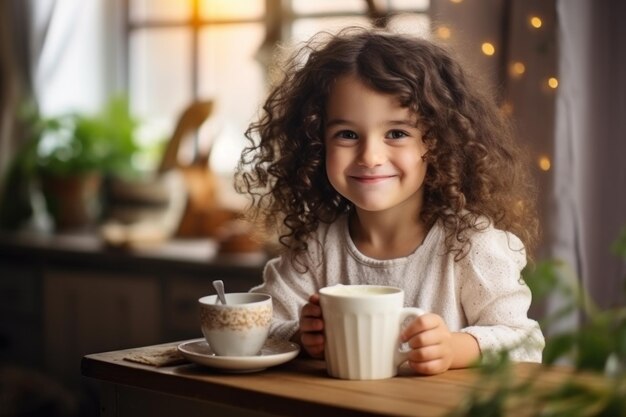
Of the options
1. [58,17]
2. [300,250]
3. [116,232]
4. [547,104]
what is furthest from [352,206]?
[58,17]

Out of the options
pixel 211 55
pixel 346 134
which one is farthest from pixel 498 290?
pixel 211 55

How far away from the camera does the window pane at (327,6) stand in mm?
3154

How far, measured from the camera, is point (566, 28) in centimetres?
189

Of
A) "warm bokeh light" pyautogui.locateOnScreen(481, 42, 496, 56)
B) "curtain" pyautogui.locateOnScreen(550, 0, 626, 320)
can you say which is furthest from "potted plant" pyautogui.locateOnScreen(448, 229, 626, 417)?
"warm bokeh light" pyautogui.locateOnScreen(481, 42, 496, 56)

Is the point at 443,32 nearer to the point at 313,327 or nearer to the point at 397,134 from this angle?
the point at 397,134

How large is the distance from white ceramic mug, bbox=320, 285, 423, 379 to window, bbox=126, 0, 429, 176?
2093mm

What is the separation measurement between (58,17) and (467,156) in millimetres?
2787

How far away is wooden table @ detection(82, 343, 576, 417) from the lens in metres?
1.02

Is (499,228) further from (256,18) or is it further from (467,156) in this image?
(256,18)

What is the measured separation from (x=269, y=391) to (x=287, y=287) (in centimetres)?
40

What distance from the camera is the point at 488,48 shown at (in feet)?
6.65

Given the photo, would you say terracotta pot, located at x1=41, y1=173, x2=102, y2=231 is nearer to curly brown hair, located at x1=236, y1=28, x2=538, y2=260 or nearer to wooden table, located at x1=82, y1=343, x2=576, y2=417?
curly brown hair, located at x1=236, y1=28, x2=538, y2=260

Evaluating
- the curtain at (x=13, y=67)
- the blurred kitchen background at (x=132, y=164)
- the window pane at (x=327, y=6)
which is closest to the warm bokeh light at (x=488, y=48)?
the blurred kitchen background at (x=132, y=164)

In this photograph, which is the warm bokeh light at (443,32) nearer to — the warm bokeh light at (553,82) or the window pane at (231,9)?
the warm bokeh light at (553,82)
